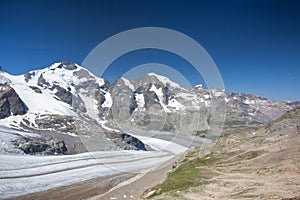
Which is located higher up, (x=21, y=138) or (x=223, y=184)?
(x=21, y=138)

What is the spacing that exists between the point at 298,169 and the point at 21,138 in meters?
179

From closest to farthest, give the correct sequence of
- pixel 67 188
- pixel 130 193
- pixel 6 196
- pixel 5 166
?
pixel 130 193 → pixel 6 196 → pixel 67 188 → pixel 5 166

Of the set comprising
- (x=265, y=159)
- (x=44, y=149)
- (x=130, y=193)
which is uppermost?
(x=44, y=149)

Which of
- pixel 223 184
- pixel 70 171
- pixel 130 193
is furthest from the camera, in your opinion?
pixel 70 171

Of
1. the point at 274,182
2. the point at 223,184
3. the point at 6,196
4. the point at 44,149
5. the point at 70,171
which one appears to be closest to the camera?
the point at 274,182

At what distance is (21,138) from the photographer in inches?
7840

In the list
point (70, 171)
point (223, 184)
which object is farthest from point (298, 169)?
point (70, 171)

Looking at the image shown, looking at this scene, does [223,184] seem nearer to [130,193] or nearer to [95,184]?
[130,193]

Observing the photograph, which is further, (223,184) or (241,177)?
(241,177)

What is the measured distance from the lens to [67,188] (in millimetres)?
78125

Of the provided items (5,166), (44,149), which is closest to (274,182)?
(5,166)

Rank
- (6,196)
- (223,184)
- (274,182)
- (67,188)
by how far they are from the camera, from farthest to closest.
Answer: (67,188), (6,196), (223,184), (274,182)

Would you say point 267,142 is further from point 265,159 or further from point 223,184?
point 223,184

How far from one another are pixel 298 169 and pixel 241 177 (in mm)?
7719
